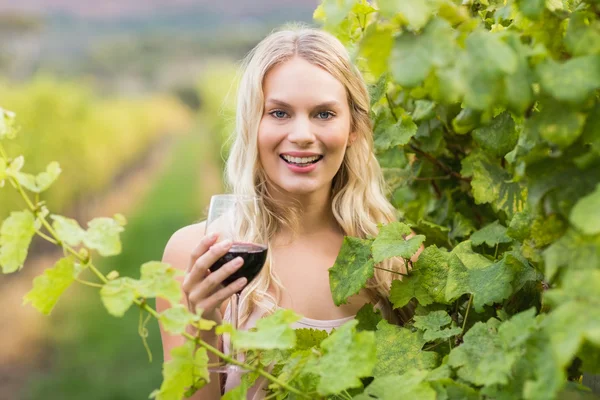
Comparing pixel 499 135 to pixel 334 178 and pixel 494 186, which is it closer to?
pixel 494 186

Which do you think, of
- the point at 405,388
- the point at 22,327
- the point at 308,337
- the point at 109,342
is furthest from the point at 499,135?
the point at 22,327

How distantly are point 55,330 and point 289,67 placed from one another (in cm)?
833

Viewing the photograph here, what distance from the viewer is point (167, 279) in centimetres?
94

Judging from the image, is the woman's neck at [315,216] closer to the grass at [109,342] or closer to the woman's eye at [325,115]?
the woman's eye at [325,115]

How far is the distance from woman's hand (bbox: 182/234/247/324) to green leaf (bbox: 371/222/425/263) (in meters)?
0.28

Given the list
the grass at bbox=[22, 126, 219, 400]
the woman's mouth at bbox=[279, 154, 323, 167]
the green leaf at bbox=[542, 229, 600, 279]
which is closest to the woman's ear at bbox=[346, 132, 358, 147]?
the woman's mouth at bbox=[279, 154, 323, 167]

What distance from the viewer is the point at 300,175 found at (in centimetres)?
180

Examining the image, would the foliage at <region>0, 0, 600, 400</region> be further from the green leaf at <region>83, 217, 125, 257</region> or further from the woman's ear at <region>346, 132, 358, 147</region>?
the woman's ear at <region>346, 132, 358, 147</region>

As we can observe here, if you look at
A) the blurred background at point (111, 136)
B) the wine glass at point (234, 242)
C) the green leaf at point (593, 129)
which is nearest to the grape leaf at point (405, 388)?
the wine glass at point (234, 242)

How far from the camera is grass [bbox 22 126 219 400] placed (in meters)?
7.79

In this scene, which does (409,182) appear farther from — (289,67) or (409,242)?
(409,242)

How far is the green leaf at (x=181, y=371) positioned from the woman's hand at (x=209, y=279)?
0.27 meters

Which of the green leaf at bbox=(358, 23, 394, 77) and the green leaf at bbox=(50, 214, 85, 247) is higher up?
the green leaf at bbox=(358, 23, 394, 77)

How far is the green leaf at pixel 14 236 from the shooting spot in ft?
3.04
